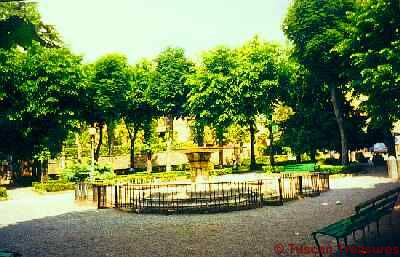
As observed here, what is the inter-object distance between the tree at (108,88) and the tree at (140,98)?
101 centimetres

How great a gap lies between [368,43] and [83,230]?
21383 mm

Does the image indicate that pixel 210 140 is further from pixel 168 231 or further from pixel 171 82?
pixel 168 231

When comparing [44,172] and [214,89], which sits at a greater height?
[214,89]

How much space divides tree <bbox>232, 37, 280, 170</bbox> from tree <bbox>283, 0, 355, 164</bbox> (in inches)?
201

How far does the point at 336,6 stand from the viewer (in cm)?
3509

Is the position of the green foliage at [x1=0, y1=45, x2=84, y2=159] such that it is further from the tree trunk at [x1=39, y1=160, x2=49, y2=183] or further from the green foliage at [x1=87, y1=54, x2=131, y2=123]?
the green foliage at [x1=87, y1=54, x2=131, y2=123]

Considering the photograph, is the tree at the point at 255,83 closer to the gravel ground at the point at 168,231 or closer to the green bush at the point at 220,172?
the green bush at the point at 220,172

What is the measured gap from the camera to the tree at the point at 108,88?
42062 millimetres

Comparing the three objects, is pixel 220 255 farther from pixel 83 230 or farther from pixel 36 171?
pixel 36 171

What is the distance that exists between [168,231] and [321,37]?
28.4m

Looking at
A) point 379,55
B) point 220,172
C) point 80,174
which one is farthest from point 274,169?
point 80,174

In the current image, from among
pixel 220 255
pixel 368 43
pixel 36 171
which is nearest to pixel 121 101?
pixel 36 171

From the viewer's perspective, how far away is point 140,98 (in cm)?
4528

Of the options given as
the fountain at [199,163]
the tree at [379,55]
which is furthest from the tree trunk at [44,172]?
the tree at [379,55]
